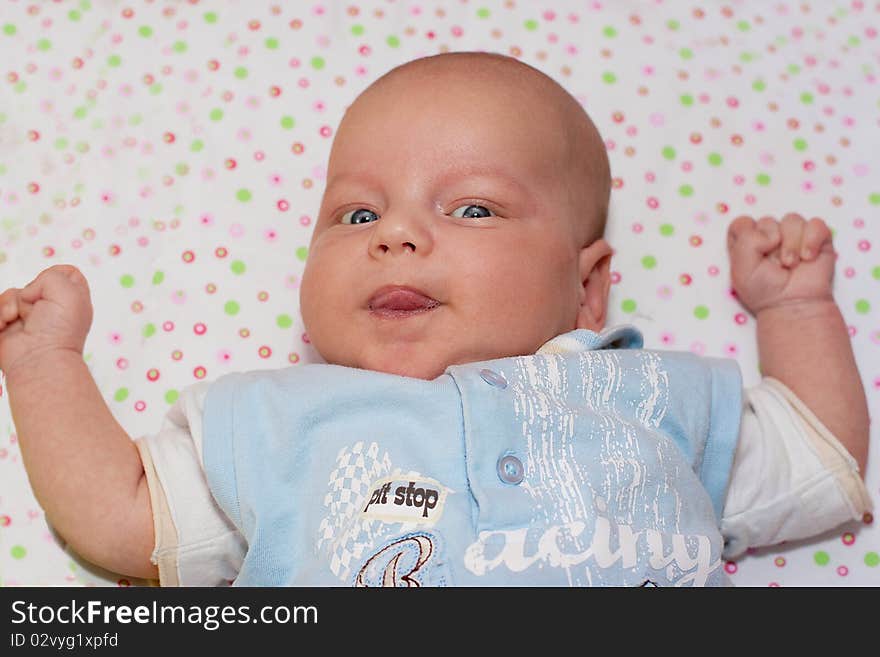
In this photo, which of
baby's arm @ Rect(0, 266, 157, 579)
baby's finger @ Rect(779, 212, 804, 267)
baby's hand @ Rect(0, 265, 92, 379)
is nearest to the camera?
baby's arm @ Rect(0, 266, 157, 579)

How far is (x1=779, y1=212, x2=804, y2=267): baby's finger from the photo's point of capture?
1643 millimetres

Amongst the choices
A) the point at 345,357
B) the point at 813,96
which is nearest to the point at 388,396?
the point at 345,357

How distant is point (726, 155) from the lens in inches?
70.6

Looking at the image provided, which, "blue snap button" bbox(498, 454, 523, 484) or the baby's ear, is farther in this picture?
the baby's ear

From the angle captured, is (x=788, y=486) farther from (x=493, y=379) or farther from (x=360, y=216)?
(x=360, y=216)

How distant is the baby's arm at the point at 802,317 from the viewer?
1528mm

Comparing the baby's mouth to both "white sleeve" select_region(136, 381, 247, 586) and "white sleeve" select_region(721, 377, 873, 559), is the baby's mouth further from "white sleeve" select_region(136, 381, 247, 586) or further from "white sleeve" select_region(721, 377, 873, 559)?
"white sleeve" select_region(721, 377, 873, 559)

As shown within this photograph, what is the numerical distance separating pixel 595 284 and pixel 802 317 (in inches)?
12.5

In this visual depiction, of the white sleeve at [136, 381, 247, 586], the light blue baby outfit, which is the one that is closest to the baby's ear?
the light blue baby outfit

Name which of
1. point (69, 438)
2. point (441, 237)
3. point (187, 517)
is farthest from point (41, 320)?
point (441, 237)

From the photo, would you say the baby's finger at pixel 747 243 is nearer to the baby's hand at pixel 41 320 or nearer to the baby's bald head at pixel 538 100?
the baby's bald head at pixel 538 100

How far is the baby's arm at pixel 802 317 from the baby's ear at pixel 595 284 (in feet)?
0.78

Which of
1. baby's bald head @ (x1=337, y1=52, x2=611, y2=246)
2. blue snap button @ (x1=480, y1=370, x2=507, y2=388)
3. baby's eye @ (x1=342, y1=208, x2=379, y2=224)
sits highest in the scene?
baby's bald head @ (x1=337, y1=52, x2=611, y2=246)
